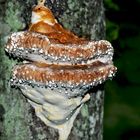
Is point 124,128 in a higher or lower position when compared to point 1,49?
lower

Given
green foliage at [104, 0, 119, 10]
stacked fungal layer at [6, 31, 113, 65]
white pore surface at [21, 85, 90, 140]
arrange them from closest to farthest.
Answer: stacked fungal layer at [6, 31, 113, 65] < white pore surface at [21, 85, 90, 140] < green foliage at [104, 0, 119, 10]

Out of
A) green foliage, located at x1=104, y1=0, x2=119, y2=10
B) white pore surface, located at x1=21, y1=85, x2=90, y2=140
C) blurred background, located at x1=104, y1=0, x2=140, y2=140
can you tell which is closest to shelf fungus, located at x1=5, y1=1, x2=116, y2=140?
white pore surface, located at x1=21, y1=85, x2=90, y2=140

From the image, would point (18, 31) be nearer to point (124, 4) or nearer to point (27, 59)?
point (27, 59)

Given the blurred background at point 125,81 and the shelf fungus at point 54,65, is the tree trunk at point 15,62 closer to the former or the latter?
the shelf fungus at point 54,65

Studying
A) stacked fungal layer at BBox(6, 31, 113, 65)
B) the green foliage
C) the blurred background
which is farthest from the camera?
the blurred background

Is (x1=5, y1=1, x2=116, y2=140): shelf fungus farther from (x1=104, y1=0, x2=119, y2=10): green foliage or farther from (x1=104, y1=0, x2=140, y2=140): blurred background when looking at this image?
(x1=104, y1=0, x2=140, y2=140): blurred background

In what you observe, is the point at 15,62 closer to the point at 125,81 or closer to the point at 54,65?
the point at 54,65

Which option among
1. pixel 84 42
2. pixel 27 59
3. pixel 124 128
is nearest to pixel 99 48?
pixel 84 42

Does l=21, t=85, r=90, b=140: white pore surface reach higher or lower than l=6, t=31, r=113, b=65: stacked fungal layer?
lower

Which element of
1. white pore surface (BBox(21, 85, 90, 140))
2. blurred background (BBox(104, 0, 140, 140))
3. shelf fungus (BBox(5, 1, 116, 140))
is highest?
shelf fungus (BBox(5, 1, 116, 140))
